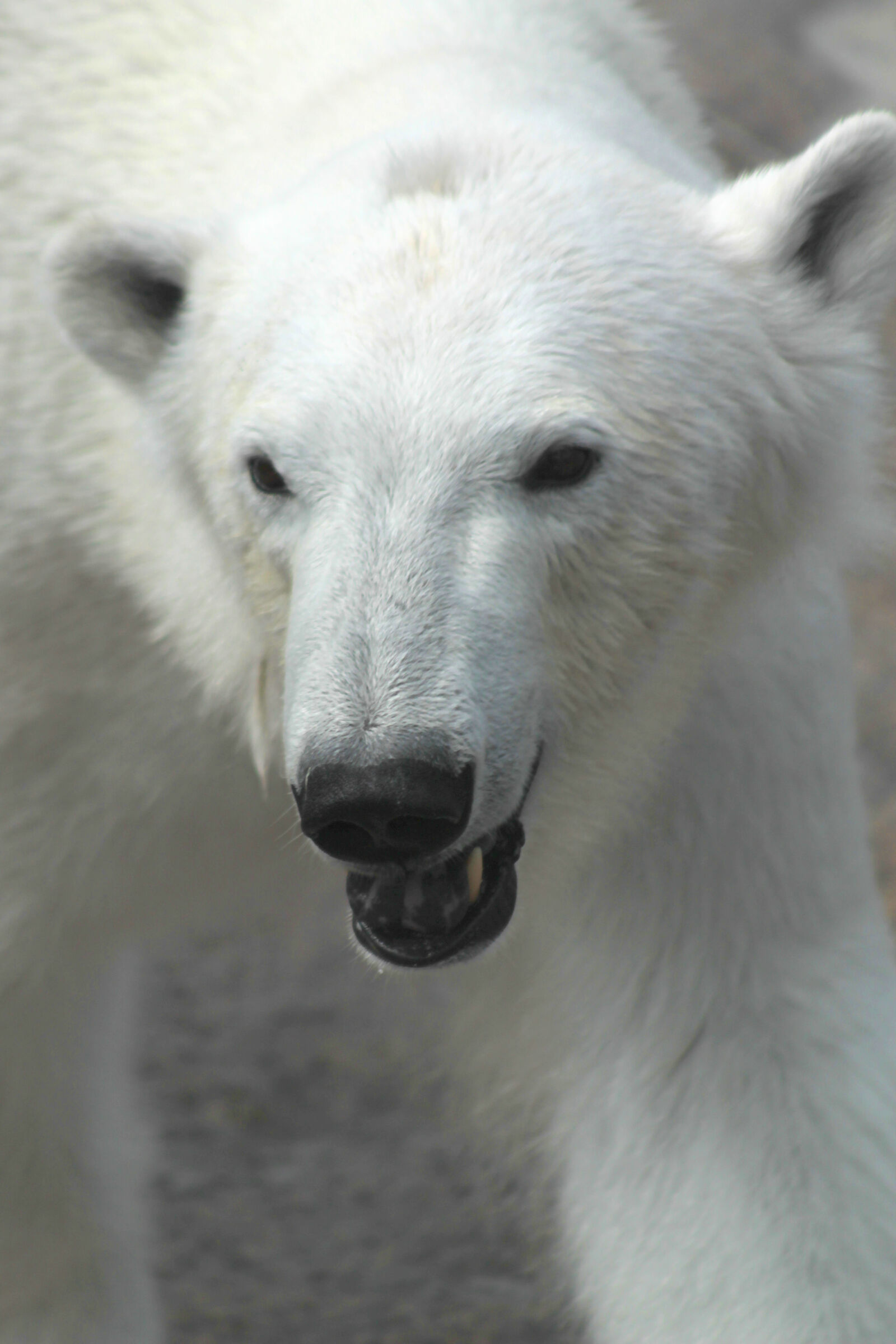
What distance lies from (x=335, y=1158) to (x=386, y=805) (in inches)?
99.4

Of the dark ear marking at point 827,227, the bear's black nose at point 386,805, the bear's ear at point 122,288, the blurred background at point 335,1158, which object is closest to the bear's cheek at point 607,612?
the bear's black nose at point 386,805

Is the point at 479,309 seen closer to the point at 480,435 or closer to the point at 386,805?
the point at 480,435

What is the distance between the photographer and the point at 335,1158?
4.16 meters

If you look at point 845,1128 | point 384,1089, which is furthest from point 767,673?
point 384,1089

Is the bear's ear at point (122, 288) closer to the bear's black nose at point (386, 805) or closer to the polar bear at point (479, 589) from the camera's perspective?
the polar bear at point (479, 589)

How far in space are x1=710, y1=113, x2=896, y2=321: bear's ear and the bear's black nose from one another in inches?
30.0

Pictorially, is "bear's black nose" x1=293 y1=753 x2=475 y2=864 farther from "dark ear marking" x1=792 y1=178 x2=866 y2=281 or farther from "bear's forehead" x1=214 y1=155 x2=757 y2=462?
"dark ear marking" x1=792 y1=178 x2=866 y2=281

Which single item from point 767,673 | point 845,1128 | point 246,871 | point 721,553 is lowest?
point 845,1128

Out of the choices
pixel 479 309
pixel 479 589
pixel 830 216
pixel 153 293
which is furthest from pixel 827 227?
pixel 153 293

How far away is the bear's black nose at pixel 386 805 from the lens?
70.6 inches

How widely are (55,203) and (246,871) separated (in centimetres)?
94

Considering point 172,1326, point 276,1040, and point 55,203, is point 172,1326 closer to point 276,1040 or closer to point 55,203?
point 276,1040

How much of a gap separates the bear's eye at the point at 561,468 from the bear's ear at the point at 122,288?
0.56 meters

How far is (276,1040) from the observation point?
4547 mm
